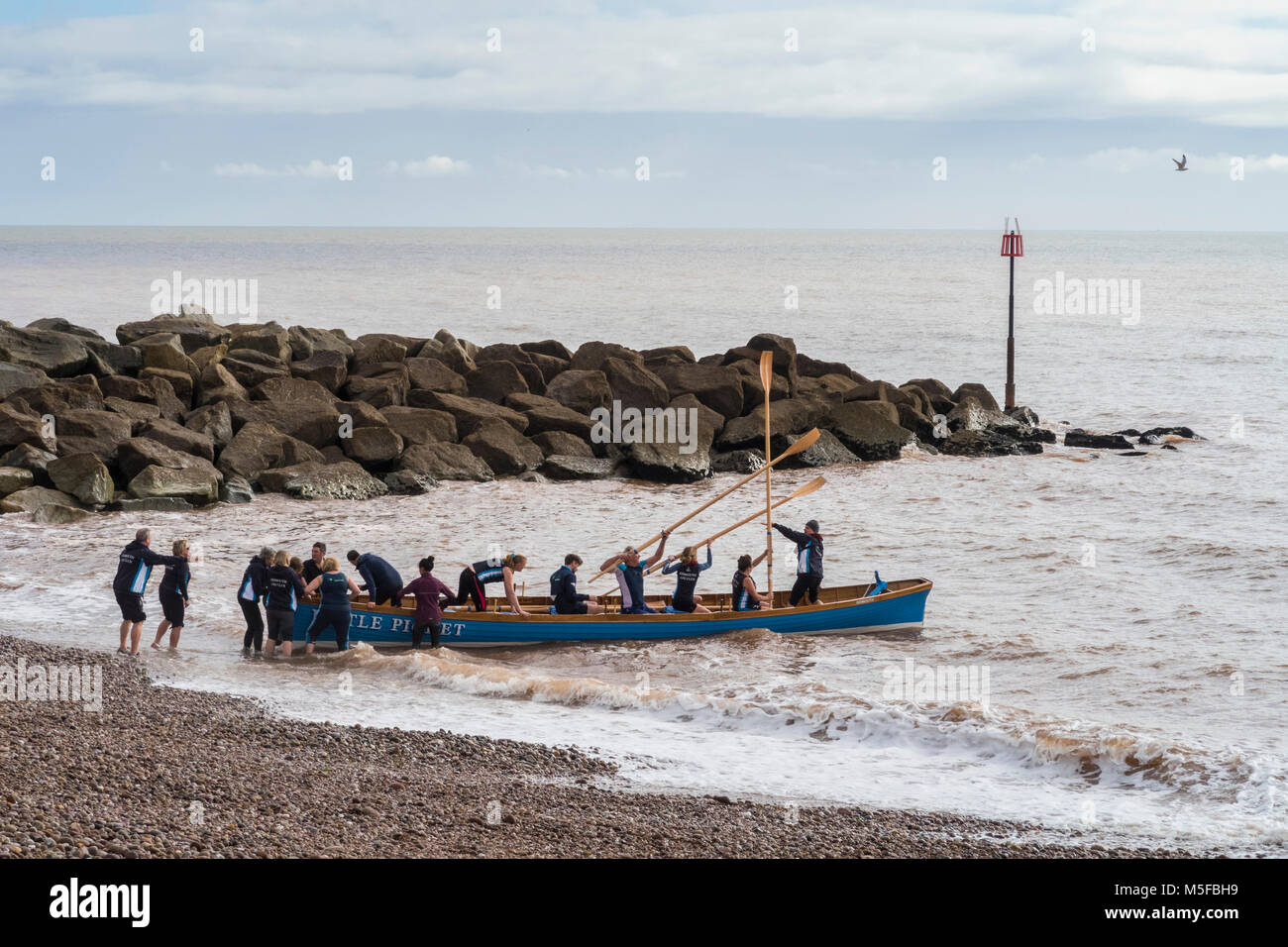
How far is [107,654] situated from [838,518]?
15.3 meters

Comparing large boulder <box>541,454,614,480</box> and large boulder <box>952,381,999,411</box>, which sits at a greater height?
large boulder <box>952,381,999,411</box>

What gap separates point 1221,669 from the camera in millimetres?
15727

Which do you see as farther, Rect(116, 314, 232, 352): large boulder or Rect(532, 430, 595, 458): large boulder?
Rect(116, 314, 232, 352): large boulder

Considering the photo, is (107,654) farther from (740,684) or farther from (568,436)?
(568,436)

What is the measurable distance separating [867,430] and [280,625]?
739 inches

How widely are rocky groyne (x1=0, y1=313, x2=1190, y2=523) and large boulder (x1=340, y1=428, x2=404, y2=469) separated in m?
0.03

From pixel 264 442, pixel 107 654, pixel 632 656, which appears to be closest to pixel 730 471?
pixel 264 442

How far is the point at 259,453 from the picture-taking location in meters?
26.1

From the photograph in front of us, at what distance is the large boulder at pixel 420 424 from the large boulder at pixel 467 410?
37 cm

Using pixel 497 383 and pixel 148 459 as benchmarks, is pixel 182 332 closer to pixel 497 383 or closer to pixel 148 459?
pixel 497 383

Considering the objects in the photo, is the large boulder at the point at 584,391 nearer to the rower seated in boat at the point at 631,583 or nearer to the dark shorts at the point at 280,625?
the rower seated in boat at the point at 631,583

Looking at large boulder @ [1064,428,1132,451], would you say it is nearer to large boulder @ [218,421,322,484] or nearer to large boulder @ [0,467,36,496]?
large boulder @ [218,421,322,484]

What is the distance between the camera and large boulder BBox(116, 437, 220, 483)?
961 inches

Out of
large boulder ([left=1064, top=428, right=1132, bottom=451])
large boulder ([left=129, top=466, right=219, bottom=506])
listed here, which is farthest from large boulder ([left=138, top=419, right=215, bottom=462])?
large boulder ([left=1064, top=428, right=1132, bottom=451])
